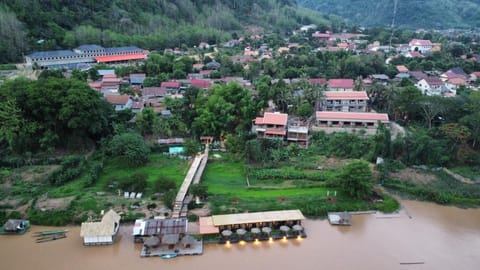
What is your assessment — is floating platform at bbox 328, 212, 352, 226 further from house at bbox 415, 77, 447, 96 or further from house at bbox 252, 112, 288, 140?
house at bbox 415, 77, 447, 96

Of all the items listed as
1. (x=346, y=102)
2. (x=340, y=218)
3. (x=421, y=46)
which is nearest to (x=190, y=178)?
(x=340, y=218)

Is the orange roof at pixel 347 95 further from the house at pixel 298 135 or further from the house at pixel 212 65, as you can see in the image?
the house at pixel 212 65

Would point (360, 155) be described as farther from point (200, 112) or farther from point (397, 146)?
point (200, 112)

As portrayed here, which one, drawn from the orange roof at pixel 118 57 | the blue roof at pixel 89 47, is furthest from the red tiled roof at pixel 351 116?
the blue roof at pixel 89 47

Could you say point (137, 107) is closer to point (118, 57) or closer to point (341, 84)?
point (341, 84)

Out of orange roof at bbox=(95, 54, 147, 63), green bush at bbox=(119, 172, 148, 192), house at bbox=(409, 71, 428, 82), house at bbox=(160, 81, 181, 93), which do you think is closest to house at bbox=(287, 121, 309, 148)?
green bush at bbox=(119, 172, 148, 192)
